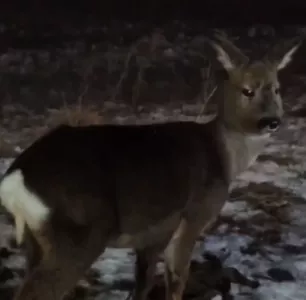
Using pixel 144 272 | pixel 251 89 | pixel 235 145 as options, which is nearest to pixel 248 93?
pixel 251 89

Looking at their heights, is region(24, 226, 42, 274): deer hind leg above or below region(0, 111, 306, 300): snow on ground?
above

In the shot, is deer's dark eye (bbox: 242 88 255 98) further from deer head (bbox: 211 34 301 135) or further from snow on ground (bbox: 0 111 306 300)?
snow on ground (bbox: 0 111 306 300)

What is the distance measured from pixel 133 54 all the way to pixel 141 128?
0.93 metres

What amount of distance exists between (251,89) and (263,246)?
445 mm

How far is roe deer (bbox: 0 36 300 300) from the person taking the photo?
1162mm

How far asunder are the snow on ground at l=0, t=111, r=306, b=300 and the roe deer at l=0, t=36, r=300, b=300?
0.16m

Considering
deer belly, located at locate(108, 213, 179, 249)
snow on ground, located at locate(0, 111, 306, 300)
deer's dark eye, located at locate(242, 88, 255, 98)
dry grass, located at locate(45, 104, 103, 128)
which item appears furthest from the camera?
dry grass, located at locate(45, 104, 103, 128)

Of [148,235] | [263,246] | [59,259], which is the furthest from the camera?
[263,246]

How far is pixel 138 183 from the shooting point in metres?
1.25

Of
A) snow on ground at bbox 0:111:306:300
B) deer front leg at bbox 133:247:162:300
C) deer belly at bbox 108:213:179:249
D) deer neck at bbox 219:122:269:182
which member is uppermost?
deer neck at bbox 219:122:269:182

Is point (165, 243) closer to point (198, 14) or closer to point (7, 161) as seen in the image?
point (7, 161)

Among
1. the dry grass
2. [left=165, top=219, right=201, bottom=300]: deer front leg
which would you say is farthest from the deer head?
the dry grass

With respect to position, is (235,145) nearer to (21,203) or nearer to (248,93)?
(248,93)

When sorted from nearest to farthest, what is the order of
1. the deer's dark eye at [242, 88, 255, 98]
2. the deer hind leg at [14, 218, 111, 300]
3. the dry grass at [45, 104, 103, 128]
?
the deer hind leg at [14, 218, 111, 300] < the deer's dark eye at [242, 88, 255, 98] < the dry grass at [45, 104, 103, 128]
